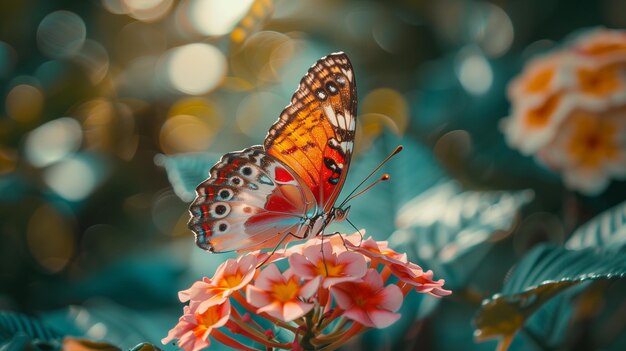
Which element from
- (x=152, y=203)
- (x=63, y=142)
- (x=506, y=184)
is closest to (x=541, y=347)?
(x=506, y=184)

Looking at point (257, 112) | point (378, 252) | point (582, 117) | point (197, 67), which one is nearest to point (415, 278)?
point (378, 252)

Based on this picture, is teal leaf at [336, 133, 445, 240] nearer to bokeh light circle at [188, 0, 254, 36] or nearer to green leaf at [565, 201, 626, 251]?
green leaf at [565, 201, 626, 251]

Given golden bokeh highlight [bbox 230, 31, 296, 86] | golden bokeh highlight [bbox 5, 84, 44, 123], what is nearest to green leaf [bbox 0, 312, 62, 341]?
golden bokeh highlight [bbox 5, 84, 44, 123]

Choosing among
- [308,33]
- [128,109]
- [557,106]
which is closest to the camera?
[557,106]

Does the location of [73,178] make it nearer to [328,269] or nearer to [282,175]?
[282,175]

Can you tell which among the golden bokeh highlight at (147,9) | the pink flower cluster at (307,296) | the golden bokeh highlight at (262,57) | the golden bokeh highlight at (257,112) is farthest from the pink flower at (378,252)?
the golden bokeh highlight at (147,9)

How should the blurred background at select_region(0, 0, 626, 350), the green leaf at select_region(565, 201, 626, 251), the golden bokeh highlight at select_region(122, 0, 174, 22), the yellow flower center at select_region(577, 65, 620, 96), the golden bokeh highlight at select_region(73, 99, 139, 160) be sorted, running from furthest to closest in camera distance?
the golden bokeh highlight at select_region(122, 0, 174, 22) < the golden bokeh highlight at select_region(73, 99, 139, 160) < the yellow flower center at select_region(577, 65, 620, 96) < the blurred background at select_region(0, 0, 626, 350) < the green leaf at select_region(565, 201, 626, 251)

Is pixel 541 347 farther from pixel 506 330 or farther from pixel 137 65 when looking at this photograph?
pixel 137 65
